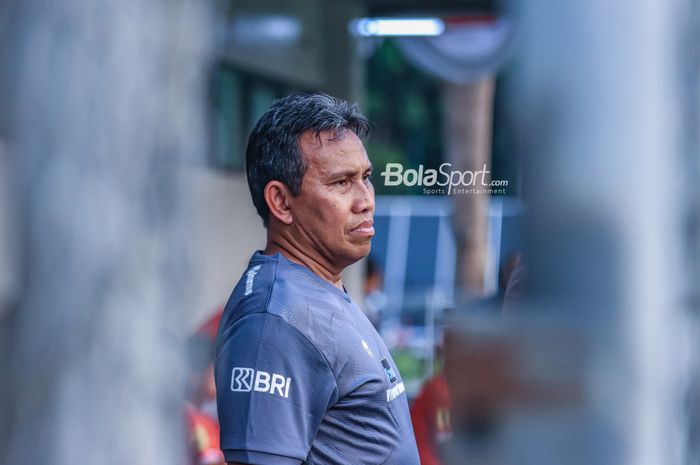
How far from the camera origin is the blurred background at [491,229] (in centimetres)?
169

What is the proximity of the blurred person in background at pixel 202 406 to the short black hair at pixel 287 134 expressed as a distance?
186 centimetres

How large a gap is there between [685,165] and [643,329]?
27 centimetres

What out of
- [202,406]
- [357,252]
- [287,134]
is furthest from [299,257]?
[202,406]

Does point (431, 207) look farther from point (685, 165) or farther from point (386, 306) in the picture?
point (685, 165)

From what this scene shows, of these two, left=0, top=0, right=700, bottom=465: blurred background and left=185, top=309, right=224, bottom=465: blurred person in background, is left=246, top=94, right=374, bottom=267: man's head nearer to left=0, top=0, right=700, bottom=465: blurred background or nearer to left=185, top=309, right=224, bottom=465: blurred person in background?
left=0, top=0, right=700, bottom=465: blurred background

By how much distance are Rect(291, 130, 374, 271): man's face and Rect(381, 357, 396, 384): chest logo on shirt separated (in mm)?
184

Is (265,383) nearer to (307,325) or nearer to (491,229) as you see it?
(307,325)

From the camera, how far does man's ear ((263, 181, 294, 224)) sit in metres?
1.85

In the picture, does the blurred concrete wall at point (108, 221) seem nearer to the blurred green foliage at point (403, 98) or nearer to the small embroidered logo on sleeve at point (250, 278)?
the small embroidered logo on sleeve at point (250, 278)

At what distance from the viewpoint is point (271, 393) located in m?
1.61

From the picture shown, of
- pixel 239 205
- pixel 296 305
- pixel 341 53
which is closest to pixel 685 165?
pixel 296 305

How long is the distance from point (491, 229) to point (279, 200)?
7.36ft

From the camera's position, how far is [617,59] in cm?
173

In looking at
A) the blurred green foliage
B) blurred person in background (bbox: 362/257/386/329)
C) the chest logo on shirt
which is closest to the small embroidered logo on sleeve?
the chest logo on shirt
